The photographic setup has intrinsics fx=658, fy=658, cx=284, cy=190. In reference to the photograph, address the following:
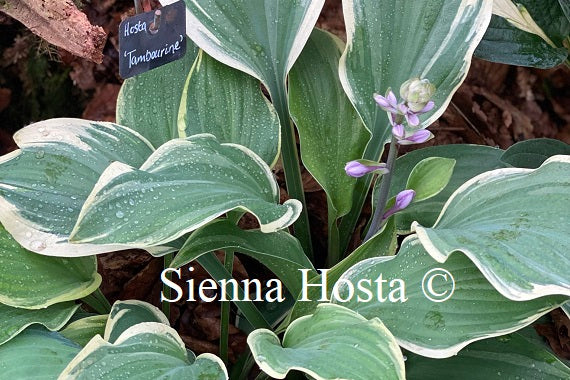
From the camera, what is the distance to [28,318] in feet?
3.00

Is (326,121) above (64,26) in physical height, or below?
below

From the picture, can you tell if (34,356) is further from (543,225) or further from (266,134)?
(543,225)

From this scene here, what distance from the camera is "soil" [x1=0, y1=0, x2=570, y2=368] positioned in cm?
136

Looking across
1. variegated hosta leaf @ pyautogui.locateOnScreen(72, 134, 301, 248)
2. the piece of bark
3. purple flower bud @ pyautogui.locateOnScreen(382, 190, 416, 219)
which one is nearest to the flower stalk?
purple flower bud @ pyautogui.locateOnScreen(382, 190, 416, 219)

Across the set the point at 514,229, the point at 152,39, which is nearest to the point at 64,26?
the point at 152,39

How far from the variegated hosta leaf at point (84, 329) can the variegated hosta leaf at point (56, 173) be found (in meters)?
0.13

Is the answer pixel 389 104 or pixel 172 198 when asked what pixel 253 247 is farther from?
pixel 389 104

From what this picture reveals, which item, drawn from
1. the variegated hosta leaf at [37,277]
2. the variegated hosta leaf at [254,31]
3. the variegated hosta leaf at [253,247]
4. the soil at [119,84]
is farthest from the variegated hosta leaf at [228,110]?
the soil at [119,84]

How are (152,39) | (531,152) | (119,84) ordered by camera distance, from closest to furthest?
(152,39)
(531,152)
(119,84)

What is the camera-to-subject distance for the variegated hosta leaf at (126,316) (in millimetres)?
921

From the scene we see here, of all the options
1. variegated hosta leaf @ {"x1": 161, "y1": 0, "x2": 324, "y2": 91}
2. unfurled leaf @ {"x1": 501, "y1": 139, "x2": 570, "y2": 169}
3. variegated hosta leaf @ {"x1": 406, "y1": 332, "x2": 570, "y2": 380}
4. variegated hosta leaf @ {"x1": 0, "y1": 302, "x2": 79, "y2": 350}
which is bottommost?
variegated hosta leaf @ {"x1": 406, "y1": 332, "x2": 570, "y2": 380}

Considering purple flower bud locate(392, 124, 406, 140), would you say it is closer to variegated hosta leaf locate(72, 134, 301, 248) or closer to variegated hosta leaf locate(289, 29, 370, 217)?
variegated hosta leaf locate(72, 134, 301, 248)

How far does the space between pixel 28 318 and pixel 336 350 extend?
443 millimetres

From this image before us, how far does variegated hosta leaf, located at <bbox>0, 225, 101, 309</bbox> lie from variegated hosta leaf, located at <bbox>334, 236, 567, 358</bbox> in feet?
1.25
